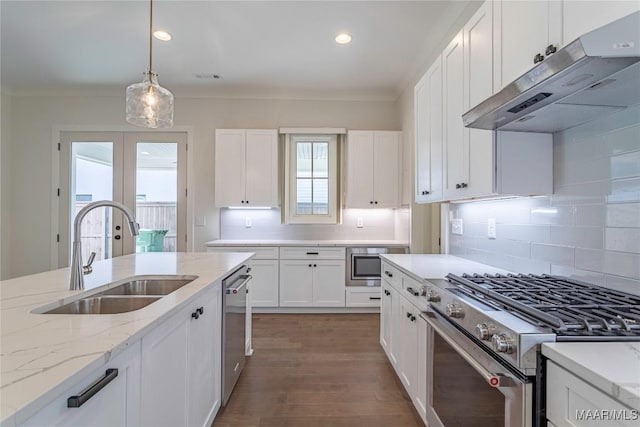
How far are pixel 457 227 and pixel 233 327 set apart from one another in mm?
1883

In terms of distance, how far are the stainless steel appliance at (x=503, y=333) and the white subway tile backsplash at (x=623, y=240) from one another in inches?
6.8

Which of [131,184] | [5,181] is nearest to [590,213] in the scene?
[131,184]

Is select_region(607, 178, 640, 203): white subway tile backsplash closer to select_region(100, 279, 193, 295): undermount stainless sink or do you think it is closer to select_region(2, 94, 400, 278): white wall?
select_region(100, 279, 193, 295): undermount stainless sink

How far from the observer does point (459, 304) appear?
4.17 ft

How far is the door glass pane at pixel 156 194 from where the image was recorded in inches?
177

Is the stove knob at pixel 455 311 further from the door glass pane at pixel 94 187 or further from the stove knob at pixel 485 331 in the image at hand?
the door glass pane at pixel 94 187

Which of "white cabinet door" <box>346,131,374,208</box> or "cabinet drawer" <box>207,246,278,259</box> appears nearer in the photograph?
"cabinet drawer" <box>207,246,278,259</box>

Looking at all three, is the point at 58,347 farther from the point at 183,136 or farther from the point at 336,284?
the point at 183,136

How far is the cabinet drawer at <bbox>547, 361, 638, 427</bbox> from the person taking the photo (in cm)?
66

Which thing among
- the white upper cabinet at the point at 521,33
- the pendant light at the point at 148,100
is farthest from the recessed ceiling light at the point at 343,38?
the white upper cabinet at the point at 521,33

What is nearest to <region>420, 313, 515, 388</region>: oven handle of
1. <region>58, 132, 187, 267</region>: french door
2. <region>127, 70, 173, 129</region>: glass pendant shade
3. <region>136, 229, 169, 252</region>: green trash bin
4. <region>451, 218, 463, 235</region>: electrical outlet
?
<region>451, 218, 463, 235</region>: electrical outlet

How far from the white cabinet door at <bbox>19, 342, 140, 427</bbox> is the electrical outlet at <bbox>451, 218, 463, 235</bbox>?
232cm

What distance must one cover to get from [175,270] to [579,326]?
6.39 feet

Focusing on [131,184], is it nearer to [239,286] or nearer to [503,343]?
[239,286]
